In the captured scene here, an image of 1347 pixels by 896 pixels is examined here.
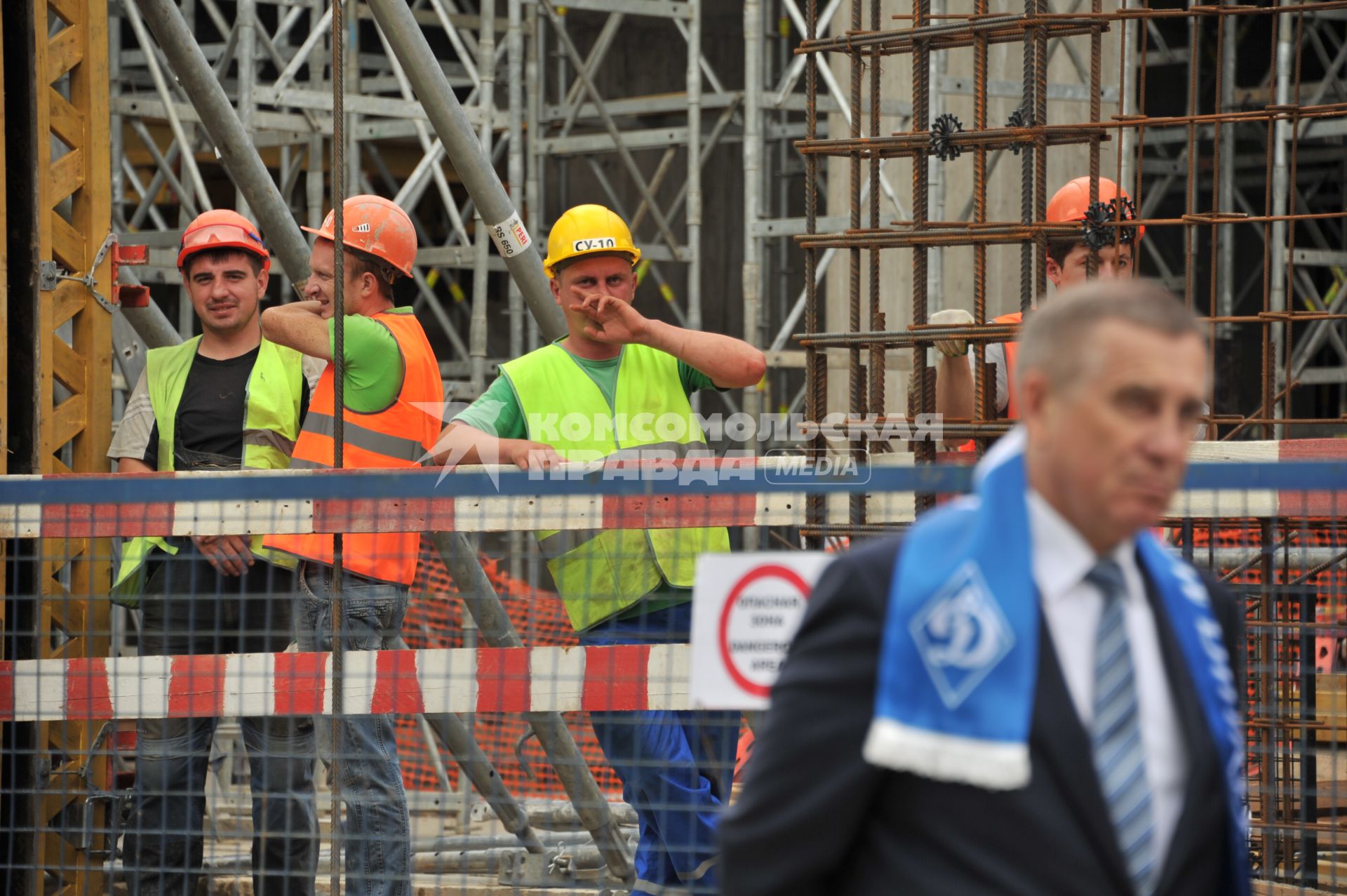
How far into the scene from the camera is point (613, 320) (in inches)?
214

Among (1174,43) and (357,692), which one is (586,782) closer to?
(357,692)

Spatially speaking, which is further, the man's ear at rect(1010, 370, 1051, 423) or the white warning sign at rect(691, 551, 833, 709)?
the white warning sign at rect(691, 551, 833, 709)

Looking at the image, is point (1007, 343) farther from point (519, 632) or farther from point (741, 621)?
point (519, 632)

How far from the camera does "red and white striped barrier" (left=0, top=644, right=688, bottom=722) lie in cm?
480

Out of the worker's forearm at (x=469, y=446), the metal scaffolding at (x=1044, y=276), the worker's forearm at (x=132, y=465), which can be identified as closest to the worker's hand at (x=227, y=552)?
the worker's forearm at (x=132, y=465)

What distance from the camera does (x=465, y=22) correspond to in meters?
13.2

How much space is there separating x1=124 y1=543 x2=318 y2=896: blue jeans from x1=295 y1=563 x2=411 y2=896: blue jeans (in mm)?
133

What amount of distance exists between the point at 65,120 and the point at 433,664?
2916 millimetres

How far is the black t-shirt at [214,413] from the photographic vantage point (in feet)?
20.2

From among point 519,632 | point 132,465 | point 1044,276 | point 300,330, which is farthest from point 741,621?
point 519,632

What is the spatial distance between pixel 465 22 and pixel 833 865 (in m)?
11.8

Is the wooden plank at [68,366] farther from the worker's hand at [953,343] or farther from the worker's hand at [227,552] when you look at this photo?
the worker's hand at [953,343]

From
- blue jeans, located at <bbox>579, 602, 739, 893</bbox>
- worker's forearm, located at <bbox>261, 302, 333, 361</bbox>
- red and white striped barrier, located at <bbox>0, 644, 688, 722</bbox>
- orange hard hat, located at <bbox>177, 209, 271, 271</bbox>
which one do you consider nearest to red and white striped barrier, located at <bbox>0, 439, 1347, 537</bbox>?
red and white striped barrier, located at <bbox>0, 644, 688, 722</bbox>

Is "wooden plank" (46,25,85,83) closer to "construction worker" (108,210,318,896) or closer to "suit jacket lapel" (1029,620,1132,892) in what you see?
"construction worker" (108,210,318,896)
